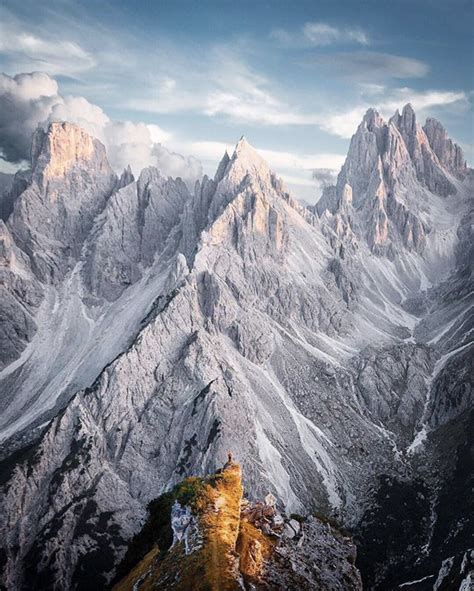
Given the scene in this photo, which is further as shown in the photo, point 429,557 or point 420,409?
point 420,409

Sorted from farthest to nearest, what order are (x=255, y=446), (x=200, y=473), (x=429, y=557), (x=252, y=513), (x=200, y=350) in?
(x=200, y=350) → (x=255, y=446) → (x=200, y=473) → (x=429, y=557) → (x=252, y=513)

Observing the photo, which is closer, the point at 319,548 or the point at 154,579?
the point at 154,579

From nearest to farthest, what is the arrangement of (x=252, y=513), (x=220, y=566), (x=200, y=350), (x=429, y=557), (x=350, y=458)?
(x=220, y=566)
(x=252, y=513)
(x=429, y=557)
(x=350, y=458)
(x=200, y=350)

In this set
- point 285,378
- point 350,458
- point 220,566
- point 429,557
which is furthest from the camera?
point 285,378

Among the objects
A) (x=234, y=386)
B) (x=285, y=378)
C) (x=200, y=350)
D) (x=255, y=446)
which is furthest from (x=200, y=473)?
(x=285, y=378)

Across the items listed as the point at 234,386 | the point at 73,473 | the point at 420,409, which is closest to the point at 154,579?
the point at 73,473

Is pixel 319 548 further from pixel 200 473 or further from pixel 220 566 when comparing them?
pixel 200 473

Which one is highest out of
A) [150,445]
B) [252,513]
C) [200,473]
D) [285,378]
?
[285,378]

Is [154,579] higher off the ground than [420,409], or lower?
lower

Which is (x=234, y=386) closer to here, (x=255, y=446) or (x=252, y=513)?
(x=255, y=446)
